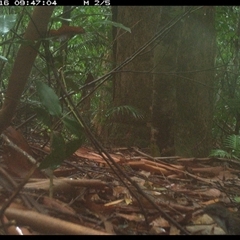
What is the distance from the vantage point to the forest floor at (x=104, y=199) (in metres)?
1.45

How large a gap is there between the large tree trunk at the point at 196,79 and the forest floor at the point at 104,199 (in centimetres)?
125

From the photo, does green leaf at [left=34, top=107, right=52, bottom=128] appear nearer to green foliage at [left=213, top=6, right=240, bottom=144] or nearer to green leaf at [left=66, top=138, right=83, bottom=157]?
green leaf at [left=66, top=138, right=83, bottom=157]

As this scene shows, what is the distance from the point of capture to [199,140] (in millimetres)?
4004

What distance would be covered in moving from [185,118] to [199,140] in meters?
0.23

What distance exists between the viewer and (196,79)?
13.3ft

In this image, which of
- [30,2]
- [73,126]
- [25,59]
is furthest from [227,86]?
[73,126]

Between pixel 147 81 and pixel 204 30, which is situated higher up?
pixel 204 30

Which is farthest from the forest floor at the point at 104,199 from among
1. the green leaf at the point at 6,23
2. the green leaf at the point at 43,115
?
the green leaf at the point at 6,23

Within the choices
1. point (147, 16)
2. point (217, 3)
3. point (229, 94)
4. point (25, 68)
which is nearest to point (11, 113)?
point (25, 68)

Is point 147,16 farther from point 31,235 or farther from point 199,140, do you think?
point 31,235

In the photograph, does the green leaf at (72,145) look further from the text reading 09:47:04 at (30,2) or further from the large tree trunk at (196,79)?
the large tree trunk at (196,79)

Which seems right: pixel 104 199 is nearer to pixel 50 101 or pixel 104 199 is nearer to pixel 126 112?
pixel 50 101

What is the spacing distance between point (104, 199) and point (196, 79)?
231cm

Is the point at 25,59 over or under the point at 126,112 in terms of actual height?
over
